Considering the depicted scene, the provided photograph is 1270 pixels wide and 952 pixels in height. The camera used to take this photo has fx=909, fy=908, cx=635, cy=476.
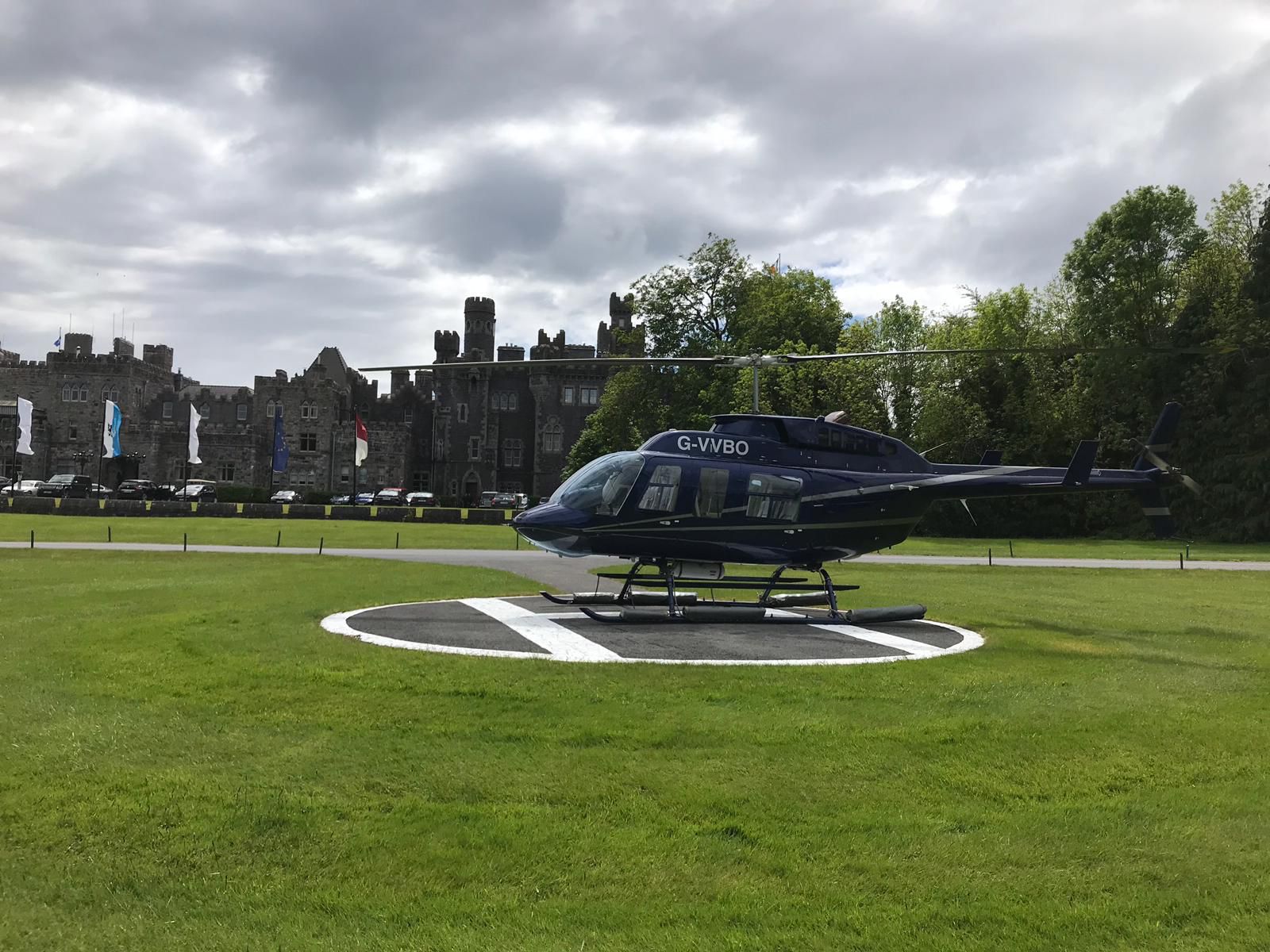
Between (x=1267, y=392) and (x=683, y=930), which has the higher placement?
(x=1267, y=392)

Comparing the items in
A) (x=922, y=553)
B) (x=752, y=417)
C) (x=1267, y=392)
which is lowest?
(x=922, y=553)

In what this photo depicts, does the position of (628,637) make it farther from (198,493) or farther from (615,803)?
(198,493)

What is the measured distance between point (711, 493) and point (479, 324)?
8267 cm

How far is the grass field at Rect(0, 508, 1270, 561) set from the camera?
120 ft

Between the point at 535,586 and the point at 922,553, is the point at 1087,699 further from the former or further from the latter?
the point at 922,553

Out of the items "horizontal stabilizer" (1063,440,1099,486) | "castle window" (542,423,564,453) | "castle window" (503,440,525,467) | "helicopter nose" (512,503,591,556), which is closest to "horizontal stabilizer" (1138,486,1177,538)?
"horizontal stabilizer" (1063,440,1099,486)

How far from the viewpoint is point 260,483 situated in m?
84.4

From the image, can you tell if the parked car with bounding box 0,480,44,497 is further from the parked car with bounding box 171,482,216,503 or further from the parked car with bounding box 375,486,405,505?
the parked car with bounding box 375,486,405,505

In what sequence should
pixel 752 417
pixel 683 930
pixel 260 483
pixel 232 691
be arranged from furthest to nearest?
pixel 260 483
pixel 752 417
pixel 232 691
pixel 683 930

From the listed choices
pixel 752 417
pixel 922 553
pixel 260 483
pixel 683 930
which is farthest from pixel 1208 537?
pixel 260 483

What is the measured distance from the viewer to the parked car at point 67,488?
65125mm

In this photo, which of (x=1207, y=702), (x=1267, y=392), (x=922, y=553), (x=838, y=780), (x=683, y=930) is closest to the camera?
(x=683, y=930)

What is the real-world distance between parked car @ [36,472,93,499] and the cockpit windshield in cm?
5916

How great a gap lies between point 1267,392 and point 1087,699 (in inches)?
2020
